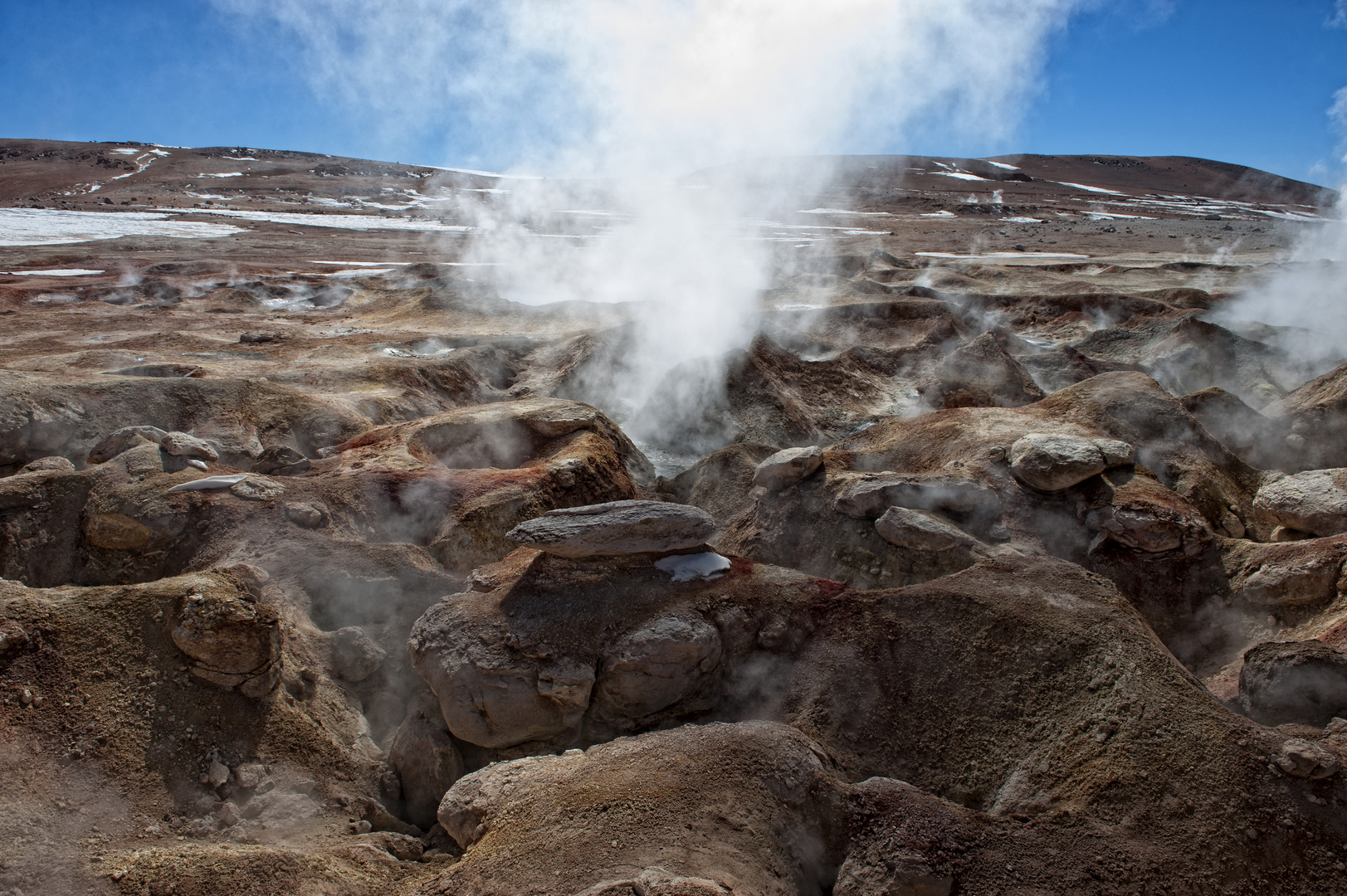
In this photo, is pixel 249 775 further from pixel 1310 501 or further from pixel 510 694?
pixel 1310 501

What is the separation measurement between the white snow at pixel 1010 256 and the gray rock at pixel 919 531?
22370mm

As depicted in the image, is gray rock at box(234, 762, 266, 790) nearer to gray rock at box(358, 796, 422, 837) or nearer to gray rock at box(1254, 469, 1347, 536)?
gray rock at box(358, 796, 422, 837)

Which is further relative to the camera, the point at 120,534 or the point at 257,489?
the point at 257,489

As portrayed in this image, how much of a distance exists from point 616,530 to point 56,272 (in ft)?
72.2

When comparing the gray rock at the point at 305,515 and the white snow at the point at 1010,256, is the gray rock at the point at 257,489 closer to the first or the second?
the gray rock at the point at 305,515

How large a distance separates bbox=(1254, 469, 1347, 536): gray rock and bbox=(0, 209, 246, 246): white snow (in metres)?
32.9

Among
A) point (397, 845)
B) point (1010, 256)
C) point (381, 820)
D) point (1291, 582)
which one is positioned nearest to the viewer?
point (397, 845)

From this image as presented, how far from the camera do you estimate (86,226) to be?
2895 centimetres

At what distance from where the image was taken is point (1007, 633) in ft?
13.5

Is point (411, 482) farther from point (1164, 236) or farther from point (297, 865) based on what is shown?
point (1164, 236)

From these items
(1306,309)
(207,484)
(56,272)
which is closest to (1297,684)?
(207,484)

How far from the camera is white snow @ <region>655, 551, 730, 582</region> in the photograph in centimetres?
485

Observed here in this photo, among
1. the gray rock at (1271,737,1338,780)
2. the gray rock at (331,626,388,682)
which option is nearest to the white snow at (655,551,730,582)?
the gray rock at (331,626,388,682)

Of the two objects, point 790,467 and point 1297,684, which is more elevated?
point 790,467
